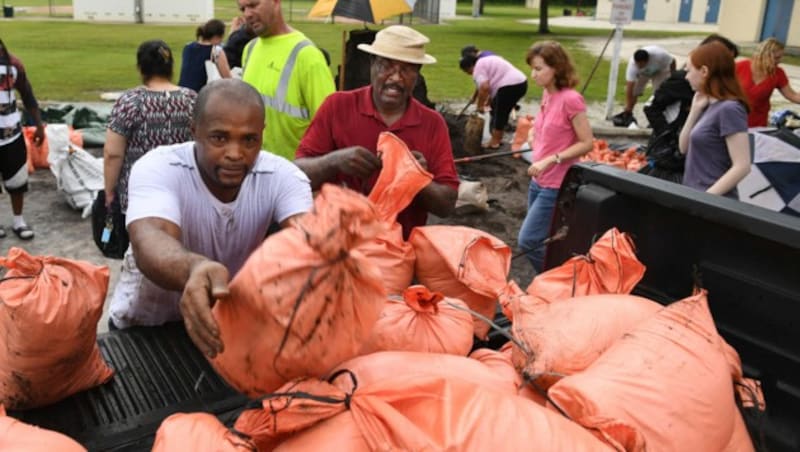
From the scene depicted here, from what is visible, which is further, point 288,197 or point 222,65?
point 222,65

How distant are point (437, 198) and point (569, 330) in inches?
45.4

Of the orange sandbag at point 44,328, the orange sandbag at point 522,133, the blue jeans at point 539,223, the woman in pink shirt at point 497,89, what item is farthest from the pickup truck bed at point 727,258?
the woman in pink shirt at point 497,89

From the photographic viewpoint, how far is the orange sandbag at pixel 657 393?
159cm

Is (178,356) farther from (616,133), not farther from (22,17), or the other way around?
(22,17)

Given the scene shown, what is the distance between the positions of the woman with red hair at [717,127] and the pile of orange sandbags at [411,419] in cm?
290

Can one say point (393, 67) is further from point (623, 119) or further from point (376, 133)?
point (623, 119)

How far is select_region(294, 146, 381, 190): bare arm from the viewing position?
2.84 meters

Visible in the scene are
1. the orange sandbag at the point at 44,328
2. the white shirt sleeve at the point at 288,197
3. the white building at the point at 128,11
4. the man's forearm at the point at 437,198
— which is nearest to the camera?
the orange sandbag at the point at 44,328

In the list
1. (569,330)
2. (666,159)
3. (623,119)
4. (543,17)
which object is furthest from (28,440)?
(543,17)

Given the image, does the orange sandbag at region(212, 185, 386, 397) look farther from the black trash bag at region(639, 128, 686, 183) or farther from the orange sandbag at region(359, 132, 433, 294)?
the black trash bag at region(639, 128, 686, 183)

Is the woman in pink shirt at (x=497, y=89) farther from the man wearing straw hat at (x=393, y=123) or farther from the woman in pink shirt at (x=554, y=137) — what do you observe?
the man wearing straw hat at (x=393, y=123)

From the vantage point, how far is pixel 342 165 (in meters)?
2.89

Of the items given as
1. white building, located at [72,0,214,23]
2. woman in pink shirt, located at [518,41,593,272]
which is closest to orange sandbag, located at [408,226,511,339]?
woman in pink shirt, located at [518,41,593,272]

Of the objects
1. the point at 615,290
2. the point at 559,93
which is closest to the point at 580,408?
the point at 615,290
